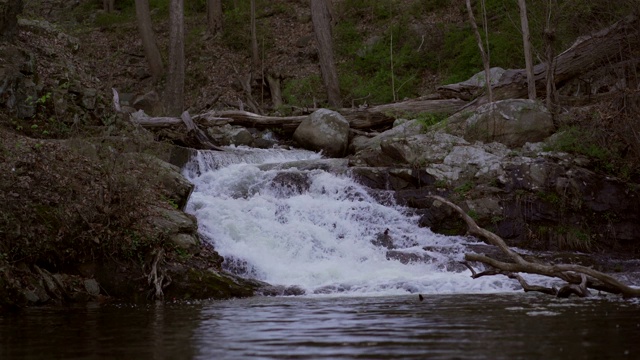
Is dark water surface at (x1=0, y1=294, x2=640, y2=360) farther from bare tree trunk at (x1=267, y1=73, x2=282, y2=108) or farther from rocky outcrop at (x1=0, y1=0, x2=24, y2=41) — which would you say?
bare tree trunk at (x1=267, y1=73, x2=282, y2=108)

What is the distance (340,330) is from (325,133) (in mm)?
14184

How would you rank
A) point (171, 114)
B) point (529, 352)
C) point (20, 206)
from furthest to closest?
point (171, 114) → point (20, 206) → point (529, 352)

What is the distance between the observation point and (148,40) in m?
27.7

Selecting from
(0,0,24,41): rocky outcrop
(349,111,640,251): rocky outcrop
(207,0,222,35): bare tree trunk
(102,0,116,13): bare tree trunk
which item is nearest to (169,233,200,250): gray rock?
(349,111,640,251): rocky outcrop

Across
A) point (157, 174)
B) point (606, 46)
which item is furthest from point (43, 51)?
point (606, 46)

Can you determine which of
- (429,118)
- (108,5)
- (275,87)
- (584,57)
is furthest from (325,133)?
(108,5)

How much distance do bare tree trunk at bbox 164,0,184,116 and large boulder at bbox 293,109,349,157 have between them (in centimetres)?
550

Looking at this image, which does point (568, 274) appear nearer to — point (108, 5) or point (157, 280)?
point (157, 280)

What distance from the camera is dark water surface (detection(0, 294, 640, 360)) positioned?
4.47 metres

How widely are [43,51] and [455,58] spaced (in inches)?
602

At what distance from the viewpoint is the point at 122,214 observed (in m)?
10.6

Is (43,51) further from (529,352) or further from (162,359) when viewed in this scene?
(529,352)

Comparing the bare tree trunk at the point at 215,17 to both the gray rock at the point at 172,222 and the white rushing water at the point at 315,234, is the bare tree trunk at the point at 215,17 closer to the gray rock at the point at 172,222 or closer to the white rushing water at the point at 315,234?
the white rushing water at the point at 315,234

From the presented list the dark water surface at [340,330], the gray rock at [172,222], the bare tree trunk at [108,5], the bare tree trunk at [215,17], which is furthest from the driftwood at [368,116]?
the bare tree trunk at [108,5]
